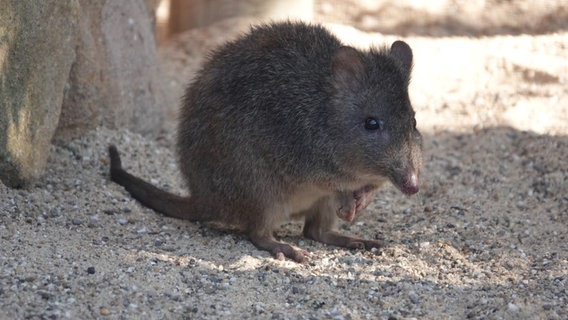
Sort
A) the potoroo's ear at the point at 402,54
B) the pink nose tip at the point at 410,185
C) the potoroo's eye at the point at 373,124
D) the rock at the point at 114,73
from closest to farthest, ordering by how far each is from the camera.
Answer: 1. the pink nose tip at the point at 410,185
2. the potoroo's eye at the point at 373,124
3. the potoroo's ear at the point at 402,54
4. the rock at the point at 114,73

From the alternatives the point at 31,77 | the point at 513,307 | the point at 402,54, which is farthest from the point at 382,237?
the point at 31,77

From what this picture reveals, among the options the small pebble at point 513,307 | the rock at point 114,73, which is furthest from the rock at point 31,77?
the small pebble at point 513,307

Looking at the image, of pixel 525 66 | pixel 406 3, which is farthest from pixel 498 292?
pixel 406 3

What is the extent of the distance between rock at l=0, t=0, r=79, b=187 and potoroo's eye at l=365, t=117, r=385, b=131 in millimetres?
2265

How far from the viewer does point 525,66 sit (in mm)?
9234

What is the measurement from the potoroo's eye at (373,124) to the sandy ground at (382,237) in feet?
2.93

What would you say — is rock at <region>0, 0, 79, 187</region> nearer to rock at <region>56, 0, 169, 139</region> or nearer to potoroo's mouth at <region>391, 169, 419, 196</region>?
rock at <region>56, 0, 169, 139</region>

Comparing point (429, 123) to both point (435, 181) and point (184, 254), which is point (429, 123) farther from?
point (184, 254)

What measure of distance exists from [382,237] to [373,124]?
106 centimetres

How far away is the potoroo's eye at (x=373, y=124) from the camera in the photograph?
617cm

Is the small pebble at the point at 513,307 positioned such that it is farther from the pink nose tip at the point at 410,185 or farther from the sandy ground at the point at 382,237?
the pink nose tip at the point at 410,185

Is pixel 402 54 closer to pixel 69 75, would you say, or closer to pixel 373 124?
pixel 373 124

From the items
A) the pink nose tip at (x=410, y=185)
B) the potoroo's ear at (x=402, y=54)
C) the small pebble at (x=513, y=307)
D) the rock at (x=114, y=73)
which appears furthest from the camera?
the rock at (x=114, y=73)

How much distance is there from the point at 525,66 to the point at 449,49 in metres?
1.05
